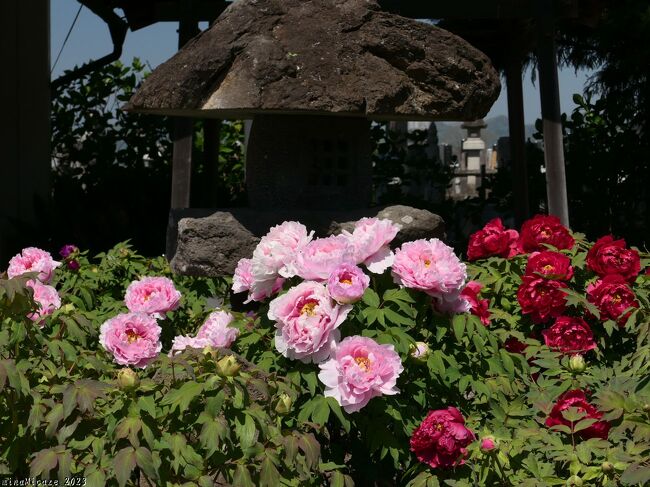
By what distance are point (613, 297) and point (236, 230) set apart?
1.79 m

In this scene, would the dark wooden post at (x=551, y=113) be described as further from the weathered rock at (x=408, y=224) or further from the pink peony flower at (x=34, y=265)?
the pink peony flower at (x=34, y=265)

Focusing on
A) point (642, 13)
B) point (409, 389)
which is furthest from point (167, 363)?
point (642, 13)

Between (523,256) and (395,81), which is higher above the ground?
(395,81)

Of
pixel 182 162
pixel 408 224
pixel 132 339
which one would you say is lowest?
pixel 132 339

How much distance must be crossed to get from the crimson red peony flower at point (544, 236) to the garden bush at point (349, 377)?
16cm

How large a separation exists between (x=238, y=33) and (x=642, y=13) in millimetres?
3855

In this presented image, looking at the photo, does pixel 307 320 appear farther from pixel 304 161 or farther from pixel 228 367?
pixel 304 161

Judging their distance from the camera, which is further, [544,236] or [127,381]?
[544,236]

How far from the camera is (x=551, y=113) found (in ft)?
20.6

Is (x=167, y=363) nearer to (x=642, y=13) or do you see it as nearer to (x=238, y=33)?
(x=238, y=33)

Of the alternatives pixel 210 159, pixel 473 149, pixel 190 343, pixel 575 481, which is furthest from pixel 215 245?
pixel 473 149

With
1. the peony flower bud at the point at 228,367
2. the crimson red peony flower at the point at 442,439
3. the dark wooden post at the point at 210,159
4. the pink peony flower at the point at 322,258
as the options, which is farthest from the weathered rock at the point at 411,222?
the dark wooden post at the point at 210,159

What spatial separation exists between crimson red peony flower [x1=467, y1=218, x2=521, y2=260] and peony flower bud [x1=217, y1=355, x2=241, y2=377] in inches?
63.8

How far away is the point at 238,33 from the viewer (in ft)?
15.0
